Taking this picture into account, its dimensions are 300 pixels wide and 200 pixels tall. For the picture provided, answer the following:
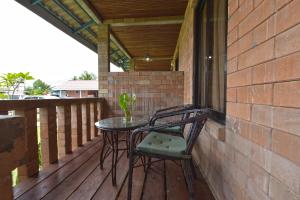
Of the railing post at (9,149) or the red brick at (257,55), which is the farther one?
the red brick at (257,55)

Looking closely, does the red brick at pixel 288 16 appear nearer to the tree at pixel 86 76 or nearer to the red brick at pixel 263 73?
the red brick at pixel 263 73

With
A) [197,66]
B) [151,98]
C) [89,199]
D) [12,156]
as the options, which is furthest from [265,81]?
[151,98]

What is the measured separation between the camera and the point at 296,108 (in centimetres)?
65

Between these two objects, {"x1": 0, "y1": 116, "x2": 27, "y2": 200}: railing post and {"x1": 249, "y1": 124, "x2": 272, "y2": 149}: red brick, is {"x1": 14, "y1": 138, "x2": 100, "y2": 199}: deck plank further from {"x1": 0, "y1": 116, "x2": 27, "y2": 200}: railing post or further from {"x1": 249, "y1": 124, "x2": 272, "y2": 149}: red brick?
{"x1": 249, "y1": 124, "x2": 272, "y2": 149}: red brick

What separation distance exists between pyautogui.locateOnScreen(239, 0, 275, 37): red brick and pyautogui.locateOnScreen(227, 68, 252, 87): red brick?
0.22 metres

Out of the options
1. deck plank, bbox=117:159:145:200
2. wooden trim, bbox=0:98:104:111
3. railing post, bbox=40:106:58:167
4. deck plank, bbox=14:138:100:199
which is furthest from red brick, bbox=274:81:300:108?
railing post, bbox=40:106:58:167

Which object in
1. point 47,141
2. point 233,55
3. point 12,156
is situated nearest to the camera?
point 12,156

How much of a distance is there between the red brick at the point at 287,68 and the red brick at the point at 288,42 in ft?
0.07

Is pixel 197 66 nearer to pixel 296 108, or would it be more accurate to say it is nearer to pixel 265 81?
pixel 265 81

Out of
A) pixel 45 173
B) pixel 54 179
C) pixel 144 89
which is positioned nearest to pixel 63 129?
pixel 45 173

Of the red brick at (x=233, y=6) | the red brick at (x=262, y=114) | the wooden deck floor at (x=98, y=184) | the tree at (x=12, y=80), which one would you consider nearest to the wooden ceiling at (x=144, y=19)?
the tree at (x=12, y=80)

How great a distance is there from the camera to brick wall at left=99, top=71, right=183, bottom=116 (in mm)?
4168

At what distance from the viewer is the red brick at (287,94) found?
65 cm

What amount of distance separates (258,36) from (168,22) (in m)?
3.57
